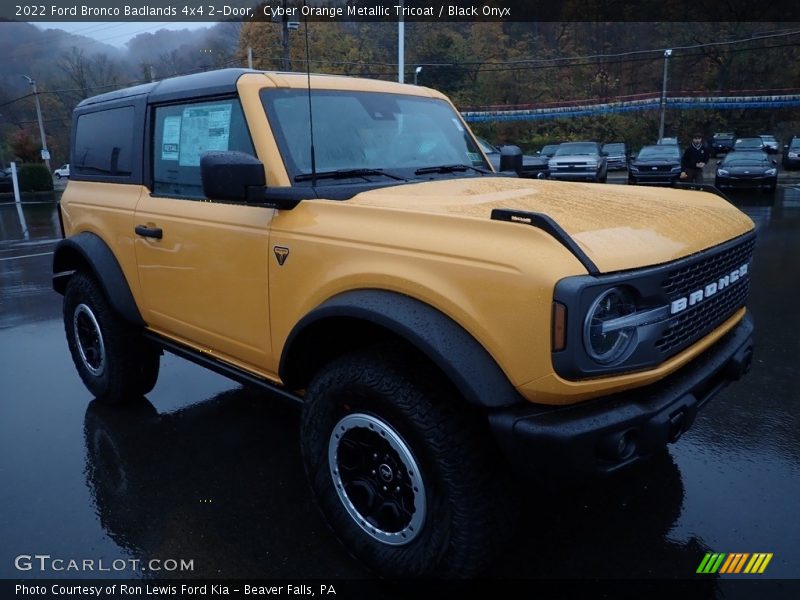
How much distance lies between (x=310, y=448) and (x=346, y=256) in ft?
2.74

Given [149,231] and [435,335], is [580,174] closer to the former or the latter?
[149,231]

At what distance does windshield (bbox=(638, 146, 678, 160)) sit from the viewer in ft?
74.1

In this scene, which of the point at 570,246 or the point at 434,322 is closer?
the point at 570,246

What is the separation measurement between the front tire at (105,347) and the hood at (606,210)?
2.18 m

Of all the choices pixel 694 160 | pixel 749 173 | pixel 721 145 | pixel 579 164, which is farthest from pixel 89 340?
pixel 721 145

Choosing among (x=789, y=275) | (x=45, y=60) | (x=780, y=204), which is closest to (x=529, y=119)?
(x=780, y=204)

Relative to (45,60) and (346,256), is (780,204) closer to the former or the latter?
(346,256)

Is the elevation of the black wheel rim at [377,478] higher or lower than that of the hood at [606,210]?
lower

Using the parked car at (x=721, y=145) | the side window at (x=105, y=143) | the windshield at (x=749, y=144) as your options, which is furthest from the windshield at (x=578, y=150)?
the side window at (x=105, y=143)

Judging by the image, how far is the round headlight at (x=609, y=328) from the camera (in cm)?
196

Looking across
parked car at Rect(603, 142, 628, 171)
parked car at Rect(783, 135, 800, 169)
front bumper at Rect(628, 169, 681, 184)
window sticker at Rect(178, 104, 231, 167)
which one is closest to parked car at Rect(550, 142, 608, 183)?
front bumper at Rect(628, 169, 681, 184)

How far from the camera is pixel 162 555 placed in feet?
9.04

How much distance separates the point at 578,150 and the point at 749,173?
739 cm

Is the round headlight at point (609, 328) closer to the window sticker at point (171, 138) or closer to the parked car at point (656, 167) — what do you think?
the window sticker at point (171, 138)
